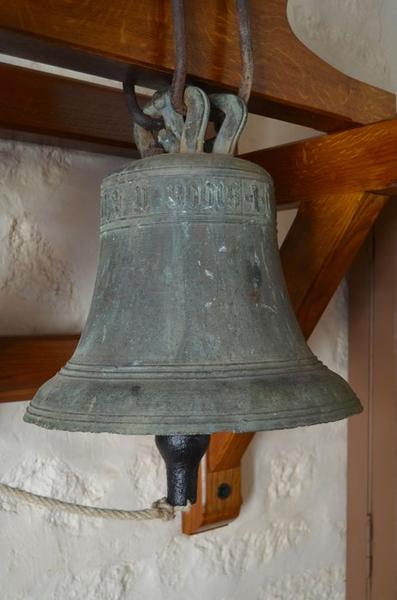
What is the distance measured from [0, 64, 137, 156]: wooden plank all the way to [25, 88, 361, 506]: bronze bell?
26 centimetres

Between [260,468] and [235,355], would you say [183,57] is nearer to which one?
[235,355]

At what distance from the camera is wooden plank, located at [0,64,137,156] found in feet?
2.93

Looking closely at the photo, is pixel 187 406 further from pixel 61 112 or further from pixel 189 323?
pixel 61 112

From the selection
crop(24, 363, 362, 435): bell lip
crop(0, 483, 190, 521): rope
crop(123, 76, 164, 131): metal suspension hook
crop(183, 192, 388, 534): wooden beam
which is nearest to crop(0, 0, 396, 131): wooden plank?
crop(123, 76, 164, 131): metal suspension hook

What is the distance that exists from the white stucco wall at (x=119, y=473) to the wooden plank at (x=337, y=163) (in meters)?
0.24

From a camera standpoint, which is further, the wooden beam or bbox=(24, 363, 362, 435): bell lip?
the wooden beam

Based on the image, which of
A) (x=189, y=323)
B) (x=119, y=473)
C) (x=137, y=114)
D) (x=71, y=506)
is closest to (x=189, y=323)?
(x=189, y=323)

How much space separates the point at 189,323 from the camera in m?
0.62

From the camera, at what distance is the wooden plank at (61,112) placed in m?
0.89

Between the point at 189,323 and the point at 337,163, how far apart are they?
0.39m

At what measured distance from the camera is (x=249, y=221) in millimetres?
671

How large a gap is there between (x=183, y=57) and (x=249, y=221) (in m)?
0.15

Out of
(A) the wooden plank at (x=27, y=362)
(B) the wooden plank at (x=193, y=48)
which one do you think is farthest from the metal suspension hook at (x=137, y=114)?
(A) the wooden plank at (x=27, y=362)

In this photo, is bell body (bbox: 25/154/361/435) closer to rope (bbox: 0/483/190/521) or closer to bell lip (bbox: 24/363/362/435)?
bell lip (bbox: 24/363/362/435)
